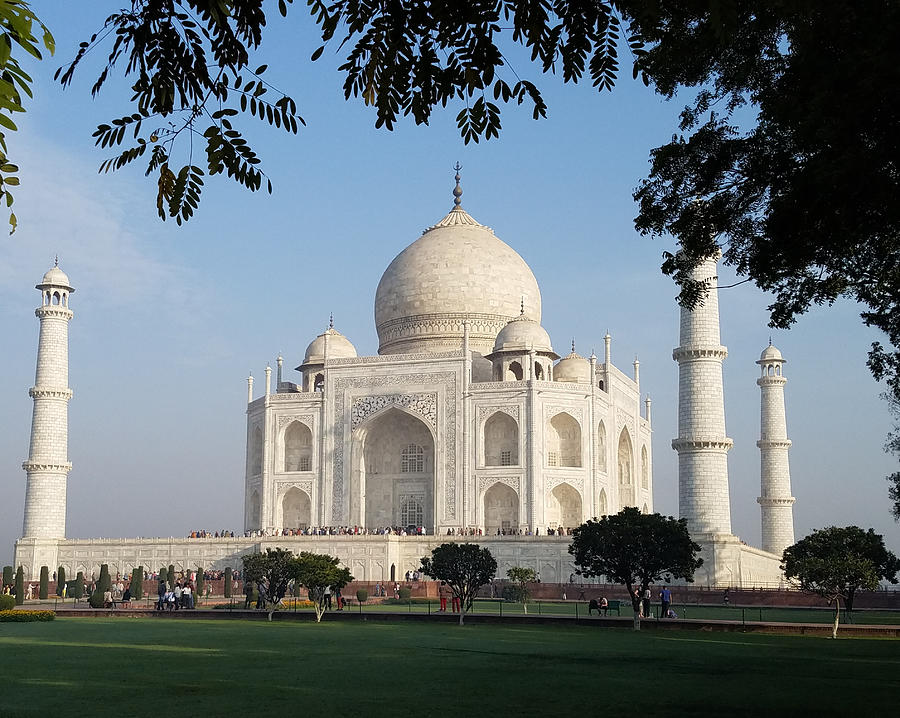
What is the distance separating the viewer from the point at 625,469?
132 feet

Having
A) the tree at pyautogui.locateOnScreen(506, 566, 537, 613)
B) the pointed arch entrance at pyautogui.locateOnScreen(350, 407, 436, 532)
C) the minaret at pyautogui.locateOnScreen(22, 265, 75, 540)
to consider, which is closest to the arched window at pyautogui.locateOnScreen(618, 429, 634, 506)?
the pointed arch entrance at pyautogui.locateOnScreen(350, 407, 436, 532)

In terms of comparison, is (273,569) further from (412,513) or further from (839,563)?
(412,513)

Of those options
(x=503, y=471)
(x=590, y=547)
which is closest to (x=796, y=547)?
(x=590, y=547)

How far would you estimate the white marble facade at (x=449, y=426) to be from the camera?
116 ft

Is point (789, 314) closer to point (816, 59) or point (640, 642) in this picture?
point (816, 59)

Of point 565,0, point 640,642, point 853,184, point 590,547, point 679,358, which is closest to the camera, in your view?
point 565,0

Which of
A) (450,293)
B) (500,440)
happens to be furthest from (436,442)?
(450,293)

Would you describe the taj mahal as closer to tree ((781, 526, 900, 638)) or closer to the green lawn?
tree ((781, 526, 900, 638))

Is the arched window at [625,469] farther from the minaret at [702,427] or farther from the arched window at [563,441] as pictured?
the minaret at [702,427]

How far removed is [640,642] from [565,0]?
41.7ft

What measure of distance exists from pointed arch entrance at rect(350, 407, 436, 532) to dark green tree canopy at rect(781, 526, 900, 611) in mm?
14935

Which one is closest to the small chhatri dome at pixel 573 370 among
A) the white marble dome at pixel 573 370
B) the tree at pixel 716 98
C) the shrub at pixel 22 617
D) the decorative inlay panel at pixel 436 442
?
the white marble dome at pixel 573 370

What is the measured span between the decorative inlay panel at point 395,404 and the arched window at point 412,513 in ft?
9.20

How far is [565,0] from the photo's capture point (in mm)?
4852
